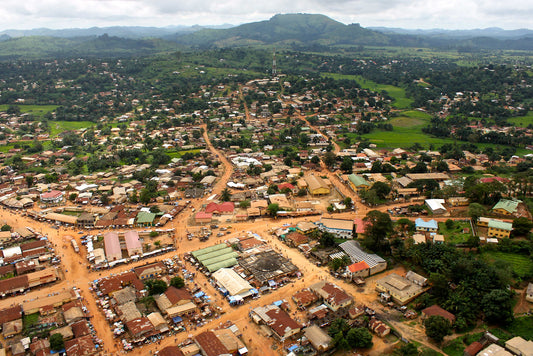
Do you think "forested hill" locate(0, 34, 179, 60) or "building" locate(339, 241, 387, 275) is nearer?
"building" locate(339, 241, 387, 275)

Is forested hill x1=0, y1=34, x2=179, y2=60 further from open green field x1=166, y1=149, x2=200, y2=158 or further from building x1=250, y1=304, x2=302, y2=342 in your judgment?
building x1=250, y1=304, x2=302, y2=342

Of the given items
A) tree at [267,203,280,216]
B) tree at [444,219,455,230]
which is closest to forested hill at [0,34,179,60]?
tree at [267,203,280,216]

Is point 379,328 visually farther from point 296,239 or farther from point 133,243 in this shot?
point 133,243

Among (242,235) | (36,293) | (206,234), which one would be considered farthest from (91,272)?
(242,235)

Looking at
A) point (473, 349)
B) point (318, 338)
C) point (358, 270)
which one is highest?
point (358, 270)

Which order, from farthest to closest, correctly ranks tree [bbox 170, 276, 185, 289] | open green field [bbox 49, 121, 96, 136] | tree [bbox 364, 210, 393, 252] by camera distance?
open green field [bbox 49, 121, 96, 136] < tree [bbox 364, 210, 393, 252] < tree [bbox 170, 276, 185, 289]

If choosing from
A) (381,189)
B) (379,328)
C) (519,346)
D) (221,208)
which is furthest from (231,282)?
(381,189)

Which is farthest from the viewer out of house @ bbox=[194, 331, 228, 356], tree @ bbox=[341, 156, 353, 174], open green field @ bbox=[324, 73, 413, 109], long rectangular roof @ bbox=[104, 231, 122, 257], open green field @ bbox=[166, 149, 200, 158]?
open green field @ bbox=[324, 73, 413, 109]
